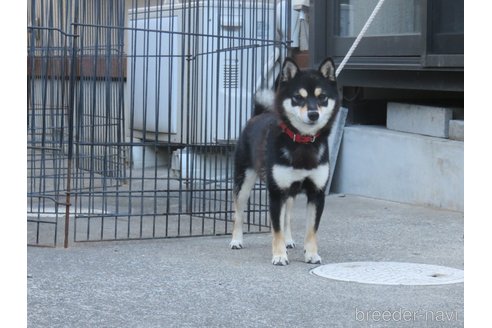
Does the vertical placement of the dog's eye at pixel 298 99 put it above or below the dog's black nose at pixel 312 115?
above

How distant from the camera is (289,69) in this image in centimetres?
714

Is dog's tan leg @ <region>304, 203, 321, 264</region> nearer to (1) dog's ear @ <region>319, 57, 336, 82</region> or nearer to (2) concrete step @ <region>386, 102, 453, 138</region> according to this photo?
(1) dog's ear @ <region>319, 57, 336, 82</region>

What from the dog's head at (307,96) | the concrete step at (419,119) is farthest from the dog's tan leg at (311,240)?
the concrete step at (419,119)

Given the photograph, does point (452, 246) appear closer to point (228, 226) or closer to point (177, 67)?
point (228, 226)

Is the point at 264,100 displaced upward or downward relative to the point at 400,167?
upward

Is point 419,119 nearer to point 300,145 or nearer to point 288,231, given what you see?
point 288,231

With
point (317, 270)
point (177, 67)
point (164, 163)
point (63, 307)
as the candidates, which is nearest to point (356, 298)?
point (317, 270)

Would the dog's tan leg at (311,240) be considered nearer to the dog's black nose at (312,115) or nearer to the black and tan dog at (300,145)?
the black and tan dog at (300,145)

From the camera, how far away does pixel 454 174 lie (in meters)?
9.27

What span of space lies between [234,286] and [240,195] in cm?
175

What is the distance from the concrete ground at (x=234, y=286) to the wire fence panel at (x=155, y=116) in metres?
0.61

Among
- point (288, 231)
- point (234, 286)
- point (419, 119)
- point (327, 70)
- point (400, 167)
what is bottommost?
point (234, 286)

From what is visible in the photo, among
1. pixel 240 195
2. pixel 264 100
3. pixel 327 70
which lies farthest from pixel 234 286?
pixel 264 100

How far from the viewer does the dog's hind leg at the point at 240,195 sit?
7.80 meters
